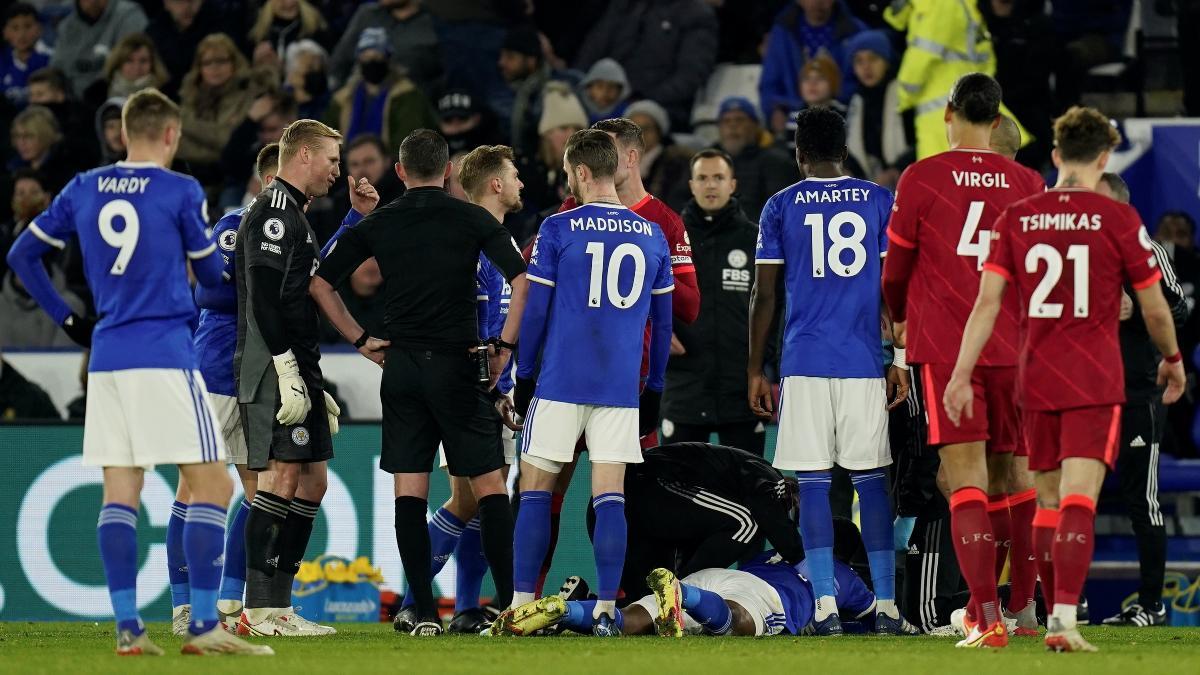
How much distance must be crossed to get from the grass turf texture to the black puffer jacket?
282 centimetres

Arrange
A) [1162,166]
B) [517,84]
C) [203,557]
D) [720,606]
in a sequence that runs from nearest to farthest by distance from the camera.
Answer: [203,557] < [720,606] < [1162,166] < [517,84]

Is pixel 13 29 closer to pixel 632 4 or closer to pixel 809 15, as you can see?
pixel 632 4

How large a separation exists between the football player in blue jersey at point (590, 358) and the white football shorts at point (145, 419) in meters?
1.90

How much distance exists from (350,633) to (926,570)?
3161 mm

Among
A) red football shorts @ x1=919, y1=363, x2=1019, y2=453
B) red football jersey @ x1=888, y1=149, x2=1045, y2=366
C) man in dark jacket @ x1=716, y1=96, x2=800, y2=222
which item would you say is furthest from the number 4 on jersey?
man in dark jacket @ x1=716, y1=96, x2=800, y2=222

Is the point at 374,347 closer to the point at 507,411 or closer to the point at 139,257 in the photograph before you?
the point at 507,411

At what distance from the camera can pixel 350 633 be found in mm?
9914

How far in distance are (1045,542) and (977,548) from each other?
0.31 metres

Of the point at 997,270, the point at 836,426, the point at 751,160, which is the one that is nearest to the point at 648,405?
the point at 836,426

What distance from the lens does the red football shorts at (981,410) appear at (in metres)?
8.08

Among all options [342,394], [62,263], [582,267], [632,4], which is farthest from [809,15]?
[582,267]

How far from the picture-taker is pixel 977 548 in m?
7.93

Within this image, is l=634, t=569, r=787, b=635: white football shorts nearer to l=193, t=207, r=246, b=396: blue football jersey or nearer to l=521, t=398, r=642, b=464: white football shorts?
l=521, t=398, r=642, b=464: white football shorts

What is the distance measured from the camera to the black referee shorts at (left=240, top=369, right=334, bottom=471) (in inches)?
356
